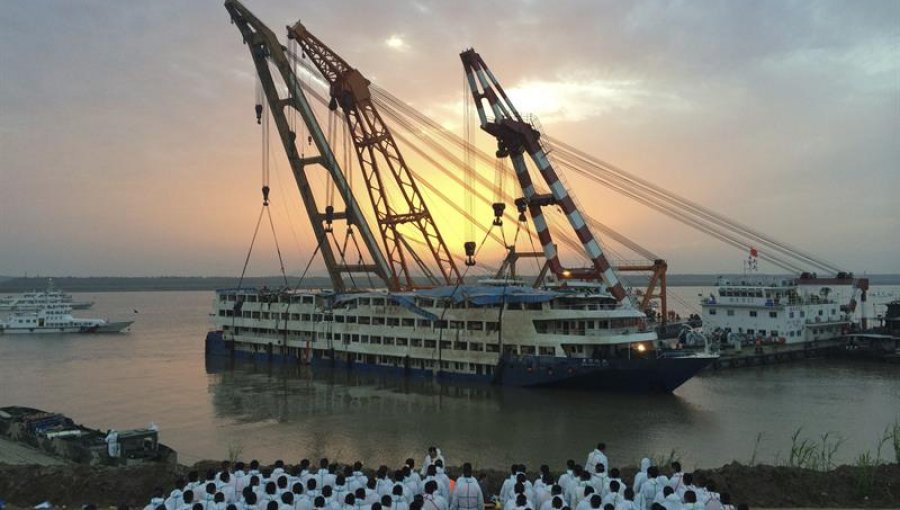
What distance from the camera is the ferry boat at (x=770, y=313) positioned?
46562mm

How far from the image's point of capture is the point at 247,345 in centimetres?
4922

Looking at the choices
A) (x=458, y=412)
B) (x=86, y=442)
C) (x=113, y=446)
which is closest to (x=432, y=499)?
(x=113, y=446)

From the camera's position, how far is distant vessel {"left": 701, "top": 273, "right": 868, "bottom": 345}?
4659 centimetres

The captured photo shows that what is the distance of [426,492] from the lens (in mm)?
10055

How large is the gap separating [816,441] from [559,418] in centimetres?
936

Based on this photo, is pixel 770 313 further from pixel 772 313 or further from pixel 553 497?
pixel 553 497

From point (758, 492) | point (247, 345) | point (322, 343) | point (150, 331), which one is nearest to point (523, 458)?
point (758, 492)

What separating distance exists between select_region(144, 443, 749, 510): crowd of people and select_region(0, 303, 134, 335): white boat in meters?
68.0

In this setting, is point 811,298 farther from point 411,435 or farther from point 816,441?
point 411,435

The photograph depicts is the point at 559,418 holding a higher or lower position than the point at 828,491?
lower

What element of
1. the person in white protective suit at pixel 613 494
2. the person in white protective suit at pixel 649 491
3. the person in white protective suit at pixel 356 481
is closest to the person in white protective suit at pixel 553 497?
the person in white protective suit at pixel 613 494

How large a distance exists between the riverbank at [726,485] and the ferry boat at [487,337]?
58.8 ft

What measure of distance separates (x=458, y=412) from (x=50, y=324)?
60.5 m

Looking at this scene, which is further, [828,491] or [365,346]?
[365,346]
